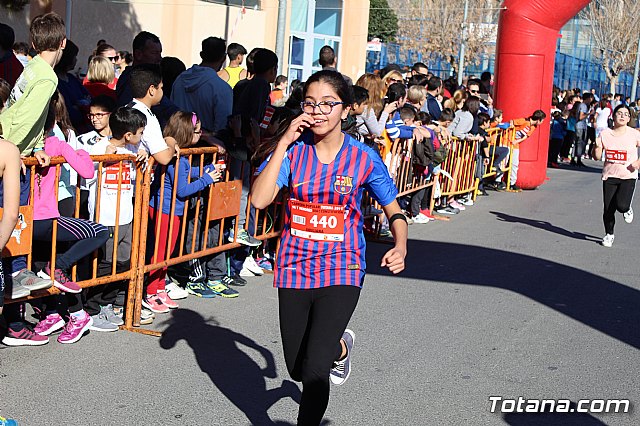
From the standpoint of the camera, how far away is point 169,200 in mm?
7254

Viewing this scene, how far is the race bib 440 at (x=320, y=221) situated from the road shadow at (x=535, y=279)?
11.7 feet

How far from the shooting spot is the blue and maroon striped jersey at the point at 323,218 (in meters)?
4.46

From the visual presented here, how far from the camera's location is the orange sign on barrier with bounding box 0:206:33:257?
5645 mm

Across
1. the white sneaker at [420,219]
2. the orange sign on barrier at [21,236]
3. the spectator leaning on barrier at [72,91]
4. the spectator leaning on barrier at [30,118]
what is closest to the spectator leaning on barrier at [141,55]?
the spectator leaning on barrier at [72,91]

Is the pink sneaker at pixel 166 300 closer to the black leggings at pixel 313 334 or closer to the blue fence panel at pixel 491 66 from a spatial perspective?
the black leggings at pixel 313 334

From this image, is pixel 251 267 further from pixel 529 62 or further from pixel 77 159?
pixel 529 62

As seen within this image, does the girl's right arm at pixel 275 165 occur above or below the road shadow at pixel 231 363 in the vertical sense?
above

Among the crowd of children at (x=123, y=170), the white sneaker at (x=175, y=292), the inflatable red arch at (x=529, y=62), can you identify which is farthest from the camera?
the inflatable red arch at (x=529, y=62)

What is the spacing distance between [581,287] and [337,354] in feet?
17.0

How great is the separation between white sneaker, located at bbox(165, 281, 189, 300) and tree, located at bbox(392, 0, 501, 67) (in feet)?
111

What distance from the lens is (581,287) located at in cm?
904

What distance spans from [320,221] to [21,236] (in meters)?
2.25

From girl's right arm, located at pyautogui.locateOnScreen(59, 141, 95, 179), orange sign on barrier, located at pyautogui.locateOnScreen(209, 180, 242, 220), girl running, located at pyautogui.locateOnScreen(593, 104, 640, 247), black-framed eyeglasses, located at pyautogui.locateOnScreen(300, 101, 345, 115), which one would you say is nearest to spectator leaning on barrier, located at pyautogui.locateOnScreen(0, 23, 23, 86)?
orange sign on barrier, located at pyautogui.locateOnScreen(209, 180, 242, 220)

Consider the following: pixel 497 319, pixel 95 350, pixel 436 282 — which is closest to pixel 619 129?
pixel 436 282
